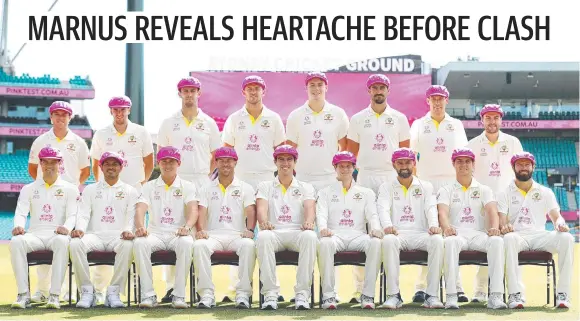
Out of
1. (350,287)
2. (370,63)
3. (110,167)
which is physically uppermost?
(370,63)

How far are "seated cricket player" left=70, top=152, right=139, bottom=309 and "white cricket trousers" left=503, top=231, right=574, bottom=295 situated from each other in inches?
147

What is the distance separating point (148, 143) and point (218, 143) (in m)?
0.80

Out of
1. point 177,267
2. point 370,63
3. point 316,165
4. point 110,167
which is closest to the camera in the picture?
point 177,267

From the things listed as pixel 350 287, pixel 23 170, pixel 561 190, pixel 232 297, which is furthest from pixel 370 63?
pixel 232 297

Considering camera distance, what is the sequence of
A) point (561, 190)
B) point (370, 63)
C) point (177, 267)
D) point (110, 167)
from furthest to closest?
point (561, 190) < point (370, 63) < point (110, 167) < point (177, 267)

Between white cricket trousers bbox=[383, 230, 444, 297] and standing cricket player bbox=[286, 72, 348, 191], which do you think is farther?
standing cricket player bbox=[286, 72, 348, 191]

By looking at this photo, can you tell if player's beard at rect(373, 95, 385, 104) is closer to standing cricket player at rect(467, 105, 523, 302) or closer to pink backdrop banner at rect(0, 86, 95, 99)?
standing cricket player at rect(467, 105, 523, 302)

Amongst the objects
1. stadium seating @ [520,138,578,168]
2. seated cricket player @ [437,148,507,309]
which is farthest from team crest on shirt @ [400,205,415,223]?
stadium seating @ [520,138,578,168]

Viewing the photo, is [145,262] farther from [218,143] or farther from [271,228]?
[218,143]

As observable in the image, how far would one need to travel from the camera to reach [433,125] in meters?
9.06

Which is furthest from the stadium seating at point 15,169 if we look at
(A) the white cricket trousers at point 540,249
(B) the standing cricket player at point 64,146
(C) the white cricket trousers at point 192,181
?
(A) the white cricket trousers at point 540,249

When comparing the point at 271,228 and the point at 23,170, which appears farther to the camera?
the point at 23,170

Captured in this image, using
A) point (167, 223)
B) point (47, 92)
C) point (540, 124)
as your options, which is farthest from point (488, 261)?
point (47, 92)

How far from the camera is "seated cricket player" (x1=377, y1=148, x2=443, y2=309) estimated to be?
25.7 feet
